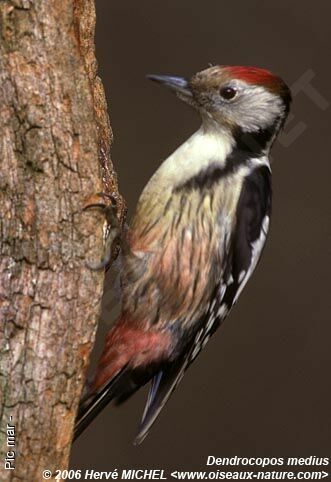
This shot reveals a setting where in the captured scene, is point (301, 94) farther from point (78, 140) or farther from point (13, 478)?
point (13, 478)

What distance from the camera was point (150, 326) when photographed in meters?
3.03

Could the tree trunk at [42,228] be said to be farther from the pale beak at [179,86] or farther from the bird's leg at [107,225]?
the pale beak at [179,86]

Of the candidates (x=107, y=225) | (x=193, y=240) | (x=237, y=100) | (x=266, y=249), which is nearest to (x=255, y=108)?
(x=237, y=100)

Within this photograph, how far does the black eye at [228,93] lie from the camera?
10.3ft

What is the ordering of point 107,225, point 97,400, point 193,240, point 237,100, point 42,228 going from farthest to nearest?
1. point 237,100
2. point 193,240
3. point 97,400
4. point 107,225
5. point 42,228

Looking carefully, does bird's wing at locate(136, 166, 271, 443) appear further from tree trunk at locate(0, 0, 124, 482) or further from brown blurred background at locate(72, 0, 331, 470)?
brown blurred background at locate(72, 0, 331, 470)

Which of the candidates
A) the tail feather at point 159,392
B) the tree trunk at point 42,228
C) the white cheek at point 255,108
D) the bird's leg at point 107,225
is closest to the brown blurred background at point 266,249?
the white cheek at point 255,108

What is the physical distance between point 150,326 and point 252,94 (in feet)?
2.40

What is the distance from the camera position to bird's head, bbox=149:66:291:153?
3117 millimetres

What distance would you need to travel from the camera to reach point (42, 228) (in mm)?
2482

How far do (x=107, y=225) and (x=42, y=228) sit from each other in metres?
0.22

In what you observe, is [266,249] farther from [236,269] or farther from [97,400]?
[97,400]

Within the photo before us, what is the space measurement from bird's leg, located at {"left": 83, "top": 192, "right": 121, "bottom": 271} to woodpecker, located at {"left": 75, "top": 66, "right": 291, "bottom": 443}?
21 centimetres

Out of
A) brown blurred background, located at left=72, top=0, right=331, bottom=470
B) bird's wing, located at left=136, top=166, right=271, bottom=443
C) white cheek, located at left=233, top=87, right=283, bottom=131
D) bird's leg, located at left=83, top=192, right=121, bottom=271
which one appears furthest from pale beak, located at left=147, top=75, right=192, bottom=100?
brown blurred background, located at left=72, top=0, right=331, bottom=470
